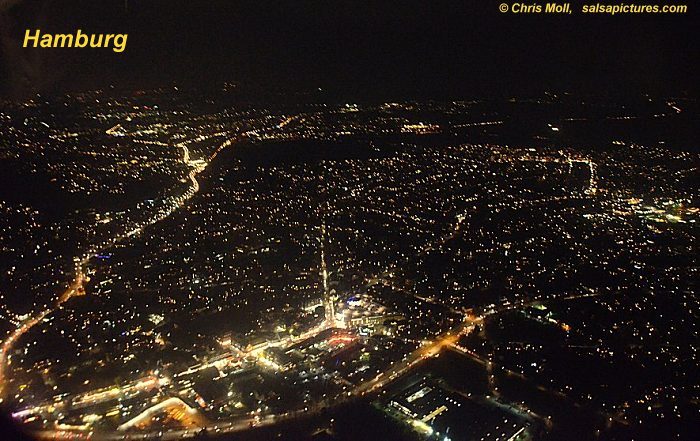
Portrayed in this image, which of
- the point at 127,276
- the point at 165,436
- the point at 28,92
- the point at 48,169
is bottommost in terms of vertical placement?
the point at 165,436

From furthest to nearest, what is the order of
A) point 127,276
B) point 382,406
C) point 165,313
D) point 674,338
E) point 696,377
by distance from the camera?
point 127,276, point 165,313, point 674,338, point 696,377, point 382,406

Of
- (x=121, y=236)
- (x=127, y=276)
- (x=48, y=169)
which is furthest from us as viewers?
(x=48, y=169)

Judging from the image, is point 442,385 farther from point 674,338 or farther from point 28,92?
point 28,92

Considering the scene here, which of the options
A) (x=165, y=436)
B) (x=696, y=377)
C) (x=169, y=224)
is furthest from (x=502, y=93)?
(x=165, y=436)

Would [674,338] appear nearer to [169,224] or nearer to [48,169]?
[169,224]

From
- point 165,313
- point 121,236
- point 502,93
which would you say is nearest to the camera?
point 165,313

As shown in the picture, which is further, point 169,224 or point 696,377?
point 169,224

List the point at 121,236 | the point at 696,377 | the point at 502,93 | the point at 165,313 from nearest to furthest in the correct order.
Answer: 1. the point at 696,377
2. the point at 165,313
3. the point at 121,236
4. the point at 502,93

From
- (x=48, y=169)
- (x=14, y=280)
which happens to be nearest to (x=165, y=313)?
(x=14, y=280)

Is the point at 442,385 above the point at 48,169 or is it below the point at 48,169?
below
